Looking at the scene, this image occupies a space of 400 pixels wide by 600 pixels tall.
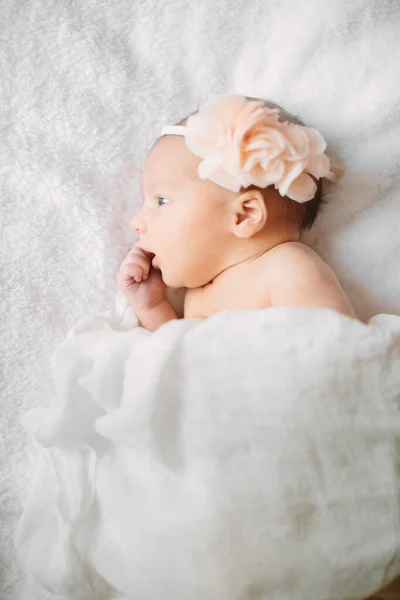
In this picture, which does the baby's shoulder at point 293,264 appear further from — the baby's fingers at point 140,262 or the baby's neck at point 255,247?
the baby's fingers at point 140,262

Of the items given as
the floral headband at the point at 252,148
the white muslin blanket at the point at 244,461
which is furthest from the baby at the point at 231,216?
the white muslin blanket at the point at 244,461

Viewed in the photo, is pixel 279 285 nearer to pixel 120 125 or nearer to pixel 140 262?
pixel 140 262

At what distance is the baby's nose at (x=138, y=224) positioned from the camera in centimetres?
113

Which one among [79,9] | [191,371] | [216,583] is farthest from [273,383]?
[79,9]

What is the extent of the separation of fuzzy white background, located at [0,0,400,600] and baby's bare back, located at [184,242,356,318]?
0.40 ft

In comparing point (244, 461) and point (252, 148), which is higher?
point (252, 148)

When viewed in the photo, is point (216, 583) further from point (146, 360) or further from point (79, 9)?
point (79, 9)

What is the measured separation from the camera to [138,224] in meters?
1.14

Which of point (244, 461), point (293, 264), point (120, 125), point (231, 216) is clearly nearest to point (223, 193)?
point (231, 216)

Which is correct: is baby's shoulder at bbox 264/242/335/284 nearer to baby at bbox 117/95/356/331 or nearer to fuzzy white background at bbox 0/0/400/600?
baby at bbox 117/95/356/331

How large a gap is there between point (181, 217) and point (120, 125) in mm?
261

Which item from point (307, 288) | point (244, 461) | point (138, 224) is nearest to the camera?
point (244, 461)

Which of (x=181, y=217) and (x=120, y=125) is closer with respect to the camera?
(x=181, y=217)

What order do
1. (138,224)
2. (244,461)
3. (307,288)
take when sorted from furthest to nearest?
(138,224) < (307,288) < (244,461)
